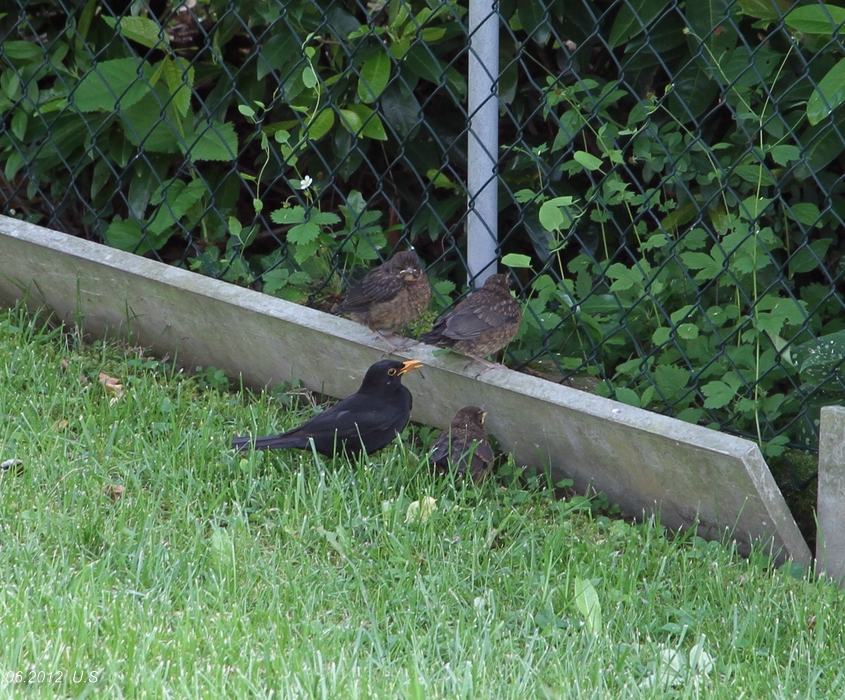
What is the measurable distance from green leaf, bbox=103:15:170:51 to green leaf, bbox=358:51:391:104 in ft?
2.97

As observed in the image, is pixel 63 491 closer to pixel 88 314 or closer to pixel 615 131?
pixel 88 314

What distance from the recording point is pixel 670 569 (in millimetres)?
3566

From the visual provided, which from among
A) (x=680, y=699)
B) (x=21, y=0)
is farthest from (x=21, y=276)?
(x=680, y=699)

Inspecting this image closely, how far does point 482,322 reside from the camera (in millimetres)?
4207

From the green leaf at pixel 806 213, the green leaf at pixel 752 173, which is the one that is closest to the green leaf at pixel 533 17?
the green leaf at pixel 752 173

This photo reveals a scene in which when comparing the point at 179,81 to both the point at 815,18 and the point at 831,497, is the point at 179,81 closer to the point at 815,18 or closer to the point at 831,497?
the point at 815,18

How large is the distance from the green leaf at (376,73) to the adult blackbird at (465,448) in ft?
4.32

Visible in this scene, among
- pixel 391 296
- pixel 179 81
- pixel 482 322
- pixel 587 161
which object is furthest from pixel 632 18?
pixel 179 81

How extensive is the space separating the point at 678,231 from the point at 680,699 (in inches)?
93.6

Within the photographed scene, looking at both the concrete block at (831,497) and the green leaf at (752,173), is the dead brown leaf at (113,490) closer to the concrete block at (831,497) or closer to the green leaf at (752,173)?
the concrete block at (831,497)

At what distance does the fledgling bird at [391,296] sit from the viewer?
14.6 feet

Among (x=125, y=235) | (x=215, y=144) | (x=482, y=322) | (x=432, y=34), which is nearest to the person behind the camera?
(x=482, y=322)

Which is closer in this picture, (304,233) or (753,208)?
(753,208)

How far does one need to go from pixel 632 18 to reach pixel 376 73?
1015mm
